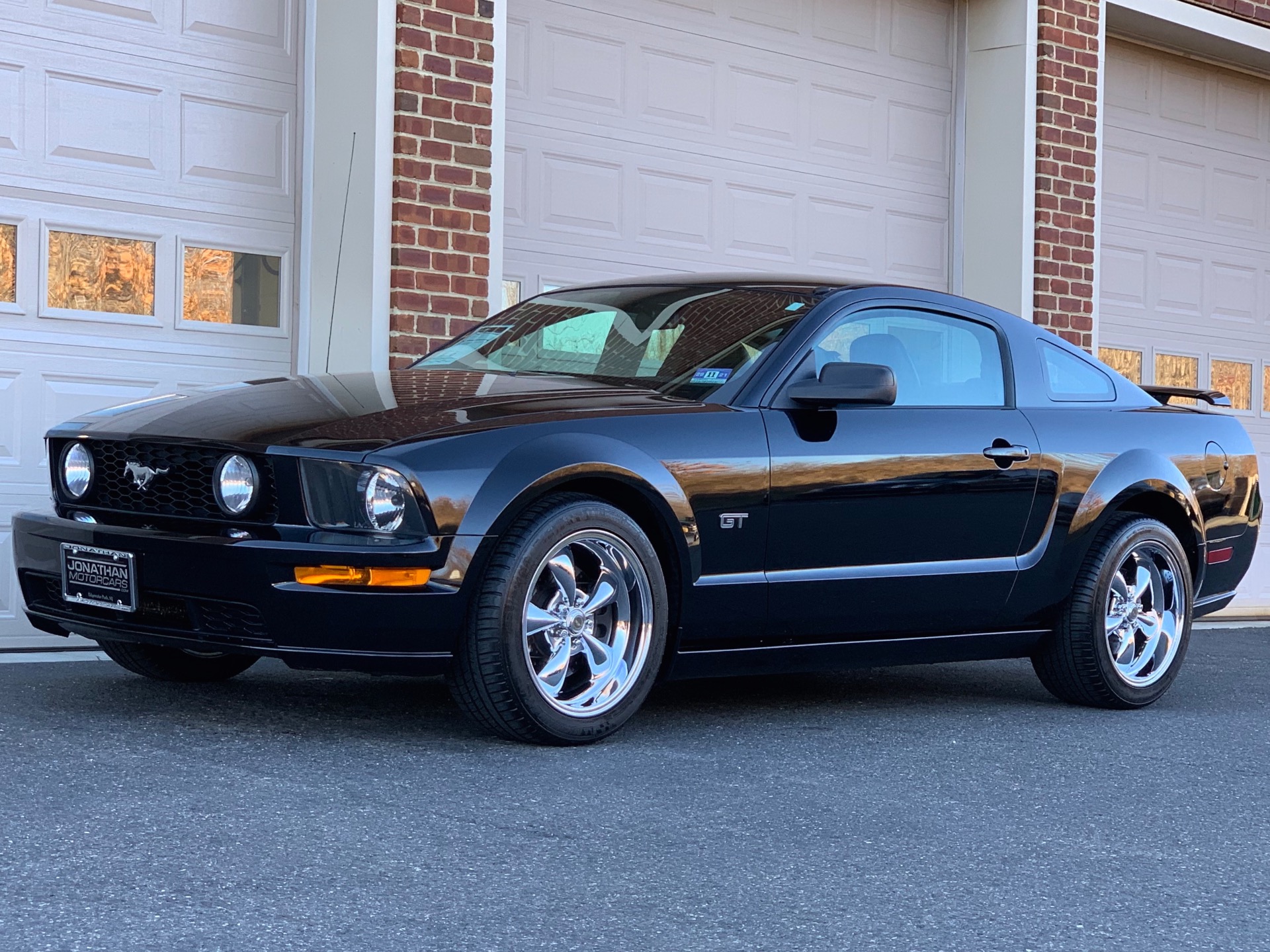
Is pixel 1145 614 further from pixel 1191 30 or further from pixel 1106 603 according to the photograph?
pixel 1191 30

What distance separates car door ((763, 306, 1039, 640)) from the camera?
529cm

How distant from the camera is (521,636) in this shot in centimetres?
461

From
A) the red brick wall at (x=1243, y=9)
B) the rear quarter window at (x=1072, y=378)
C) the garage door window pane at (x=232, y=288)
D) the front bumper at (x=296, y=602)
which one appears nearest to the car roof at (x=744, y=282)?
the rear quarter window at (x=1072, y=378)

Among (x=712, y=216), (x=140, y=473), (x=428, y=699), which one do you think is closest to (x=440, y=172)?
(x=712, y=216)

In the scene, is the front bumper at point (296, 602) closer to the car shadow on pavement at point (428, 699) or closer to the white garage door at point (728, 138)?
the car shadow on pavement at point (428, 699)

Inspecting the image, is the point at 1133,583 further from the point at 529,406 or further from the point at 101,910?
the point at 101,910

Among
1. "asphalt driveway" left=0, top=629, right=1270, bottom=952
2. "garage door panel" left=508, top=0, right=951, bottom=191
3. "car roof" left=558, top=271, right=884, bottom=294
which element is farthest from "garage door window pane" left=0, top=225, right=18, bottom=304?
"garage door panel" left=508, top=0, right=951, bottom=191

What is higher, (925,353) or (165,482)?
(925,353)

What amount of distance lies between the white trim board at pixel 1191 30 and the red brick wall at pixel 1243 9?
0.03 metres

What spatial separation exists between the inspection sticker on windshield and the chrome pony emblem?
5.28ft

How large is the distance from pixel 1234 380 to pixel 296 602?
1009 centimetres

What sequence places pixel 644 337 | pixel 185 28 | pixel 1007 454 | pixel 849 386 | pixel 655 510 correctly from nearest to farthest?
pixel 655 510
pixel 849 386
pixel 644 337
pixel 1007 454
pixel 185 28

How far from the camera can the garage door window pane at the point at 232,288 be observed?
312 inches

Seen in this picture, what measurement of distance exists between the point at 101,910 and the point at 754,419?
269 centimetres
